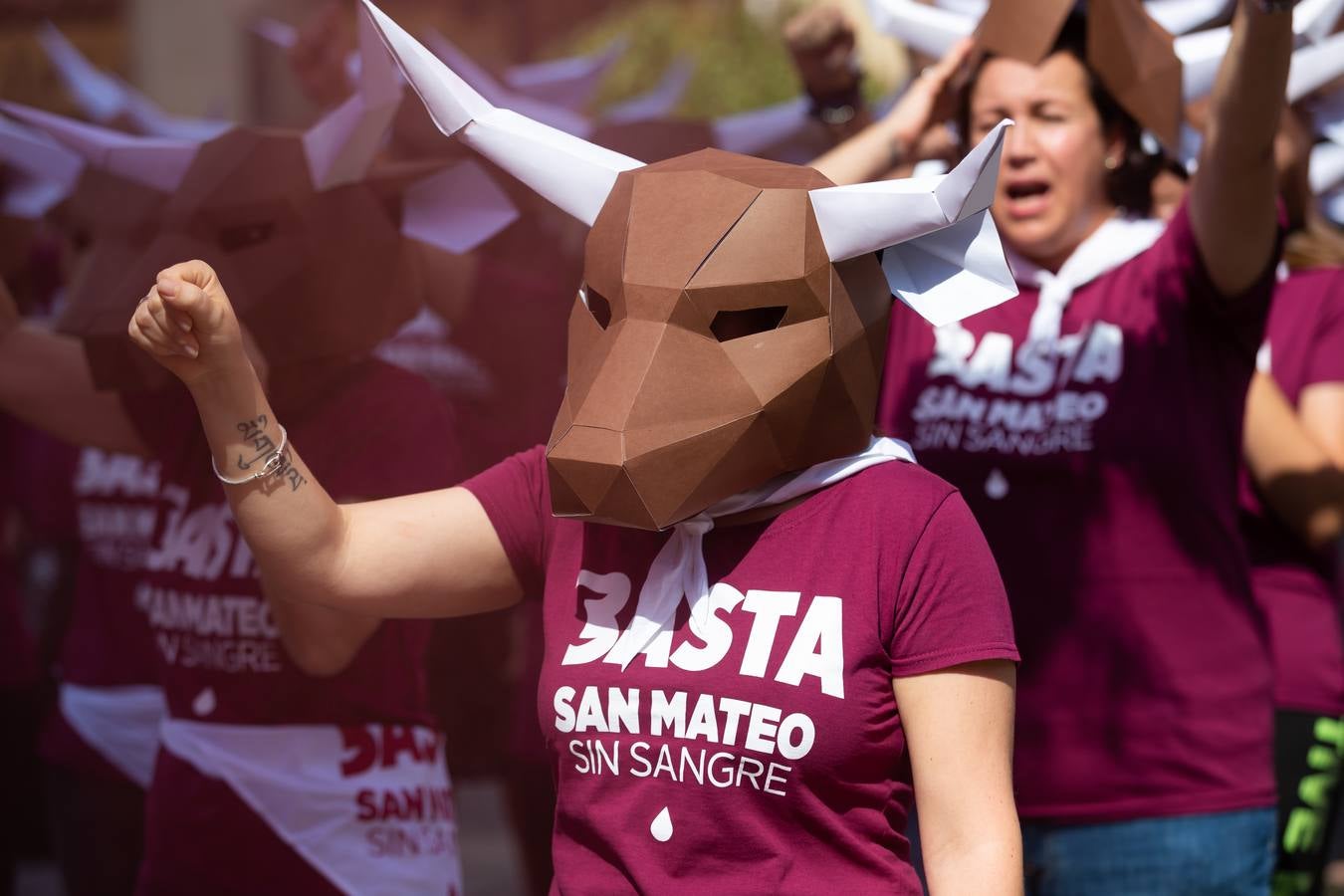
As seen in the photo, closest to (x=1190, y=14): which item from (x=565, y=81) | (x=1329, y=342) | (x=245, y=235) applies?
(x=1329, y=342)

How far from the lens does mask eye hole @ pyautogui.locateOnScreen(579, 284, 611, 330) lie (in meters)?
2.06

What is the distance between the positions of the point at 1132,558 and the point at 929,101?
88cm

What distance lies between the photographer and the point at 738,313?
78.2 inches

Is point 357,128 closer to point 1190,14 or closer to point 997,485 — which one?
point 997,485

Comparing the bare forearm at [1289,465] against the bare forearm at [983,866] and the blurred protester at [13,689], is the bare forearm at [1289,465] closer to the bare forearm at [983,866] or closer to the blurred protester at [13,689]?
the bare forearm at [983,866]

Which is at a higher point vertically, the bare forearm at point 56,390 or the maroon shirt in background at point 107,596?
the bare forearm at point 56,390

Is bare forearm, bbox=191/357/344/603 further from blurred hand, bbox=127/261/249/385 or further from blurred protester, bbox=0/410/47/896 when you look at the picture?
blurred protester, bbox=0/410/47/896

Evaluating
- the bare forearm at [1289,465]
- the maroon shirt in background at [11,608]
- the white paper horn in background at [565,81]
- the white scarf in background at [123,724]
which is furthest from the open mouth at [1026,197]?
the maroon shirt in background at [11,608]

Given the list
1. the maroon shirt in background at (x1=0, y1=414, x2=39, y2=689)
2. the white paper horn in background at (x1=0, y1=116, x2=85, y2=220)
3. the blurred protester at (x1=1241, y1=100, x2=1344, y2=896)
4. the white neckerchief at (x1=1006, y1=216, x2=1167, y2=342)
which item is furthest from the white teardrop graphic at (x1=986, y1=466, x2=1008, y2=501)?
the maroon shirt in background at (x1=0, y1=414, x2=39, y2=689)

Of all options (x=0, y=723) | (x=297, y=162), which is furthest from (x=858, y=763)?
(x=0, y=723)

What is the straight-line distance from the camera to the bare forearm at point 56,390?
9.78ft

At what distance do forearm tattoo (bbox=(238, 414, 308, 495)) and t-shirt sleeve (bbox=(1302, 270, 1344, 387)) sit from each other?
2215 mm

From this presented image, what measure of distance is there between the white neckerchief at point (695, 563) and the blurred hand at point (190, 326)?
0.57 m

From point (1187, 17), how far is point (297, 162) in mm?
1816
